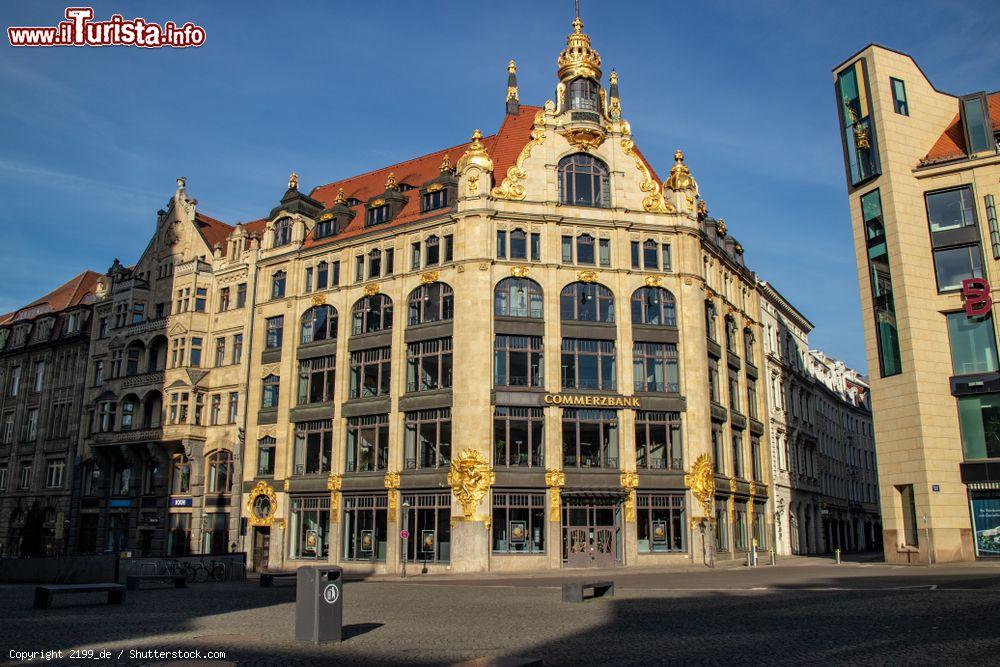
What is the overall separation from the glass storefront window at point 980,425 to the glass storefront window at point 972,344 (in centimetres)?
158

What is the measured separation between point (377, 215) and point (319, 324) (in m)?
8.04

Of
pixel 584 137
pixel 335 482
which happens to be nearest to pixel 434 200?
pixel 584 137

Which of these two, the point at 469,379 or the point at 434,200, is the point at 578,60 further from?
the point at 469,379

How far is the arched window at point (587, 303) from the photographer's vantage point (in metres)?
48.5

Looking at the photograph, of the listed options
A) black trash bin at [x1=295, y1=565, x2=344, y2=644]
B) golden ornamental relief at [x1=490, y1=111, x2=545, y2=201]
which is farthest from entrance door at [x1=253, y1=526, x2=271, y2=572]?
black trash bin at [x1=295, y1=565, x2=344, y2=644]

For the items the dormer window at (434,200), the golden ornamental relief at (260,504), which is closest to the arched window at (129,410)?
the golden ornamental relief at (260,504)

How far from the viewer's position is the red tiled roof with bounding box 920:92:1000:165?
46.8 metres

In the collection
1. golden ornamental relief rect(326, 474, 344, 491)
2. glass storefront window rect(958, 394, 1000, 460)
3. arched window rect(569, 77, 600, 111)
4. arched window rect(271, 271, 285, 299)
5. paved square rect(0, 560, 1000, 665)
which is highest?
arched window rect(569, 77, 600, 111)

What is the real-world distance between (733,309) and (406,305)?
22.7m

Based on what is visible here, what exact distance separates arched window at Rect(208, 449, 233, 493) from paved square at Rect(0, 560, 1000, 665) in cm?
2607

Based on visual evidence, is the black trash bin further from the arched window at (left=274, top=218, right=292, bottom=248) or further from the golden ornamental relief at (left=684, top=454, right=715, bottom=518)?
the arched window at (left=274, top=218, right=292, bottom=248)

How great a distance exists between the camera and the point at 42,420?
67938 millimetres

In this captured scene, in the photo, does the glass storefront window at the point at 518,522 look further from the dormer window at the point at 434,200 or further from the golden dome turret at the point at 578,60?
the golden dome turret at the point at 578,60

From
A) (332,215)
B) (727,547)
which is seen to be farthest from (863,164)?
(332,215)
